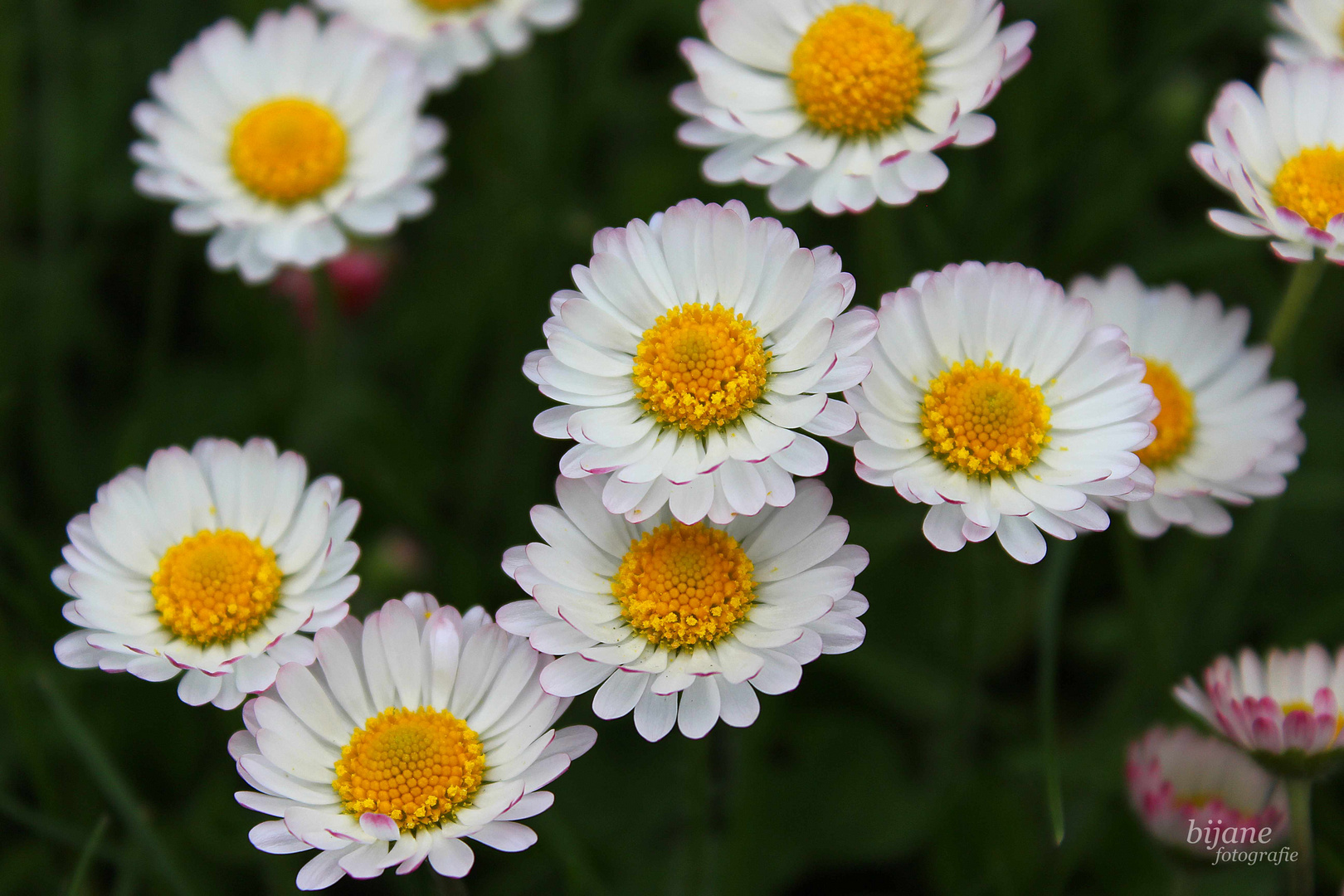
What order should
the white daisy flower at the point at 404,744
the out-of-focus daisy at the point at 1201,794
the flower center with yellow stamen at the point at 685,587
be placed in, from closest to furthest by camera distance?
the white daisy flower at the point at 404,744 → the flower center with yellow stamen at the point at 685,587 → the out-of-focus daisy at the point at 1201,794

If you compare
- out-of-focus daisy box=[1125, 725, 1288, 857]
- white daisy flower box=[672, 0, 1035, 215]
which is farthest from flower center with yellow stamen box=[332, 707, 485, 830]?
out-of-focus daisy box=[1125, 725, 1288, 857]

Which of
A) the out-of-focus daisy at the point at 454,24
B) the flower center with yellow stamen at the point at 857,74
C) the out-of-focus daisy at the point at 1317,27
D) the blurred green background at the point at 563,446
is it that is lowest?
the blurred green background at the point at 563,446

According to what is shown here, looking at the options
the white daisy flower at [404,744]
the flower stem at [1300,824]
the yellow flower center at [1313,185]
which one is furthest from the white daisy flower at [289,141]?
the flower stem at [1300,824]

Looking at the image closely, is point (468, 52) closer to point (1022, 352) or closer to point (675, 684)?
point (1022, 352)

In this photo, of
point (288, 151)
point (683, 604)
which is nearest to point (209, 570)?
point (683, 604)

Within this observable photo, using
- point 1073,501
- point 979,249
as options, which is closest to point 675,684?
point 1073,501

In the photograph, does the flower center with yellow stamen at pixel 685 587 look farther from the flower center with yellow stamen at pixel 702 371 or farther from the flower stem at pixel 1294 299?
the flower stem at pixel 1294 299

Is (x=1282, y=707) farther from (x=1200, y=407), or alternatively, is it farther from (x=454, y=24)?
(x=454, y=24)
